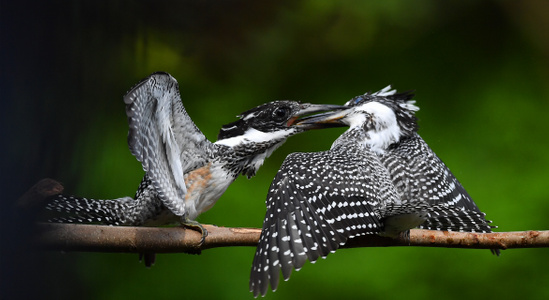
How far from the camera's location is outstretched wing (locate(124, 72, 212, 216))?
0.75m

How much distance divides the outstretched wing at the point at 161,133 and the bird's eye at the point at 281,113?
128 millimetres

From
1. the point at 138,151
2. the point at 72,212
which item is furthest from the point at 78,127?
the point at 72,212

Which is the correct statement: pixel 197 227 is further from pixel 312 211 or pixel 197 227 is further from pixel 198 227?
pixel 312 211

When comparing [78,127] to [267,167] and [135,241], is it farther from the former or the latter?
[267,167]

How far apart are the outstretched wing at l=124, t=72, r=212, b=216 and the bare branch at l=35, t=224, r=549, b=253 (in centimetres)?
4

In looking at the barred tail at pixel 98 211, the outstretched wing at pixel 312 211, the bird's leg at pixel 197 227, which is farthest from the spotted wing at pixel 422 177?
the barred tail at pixel 98 211

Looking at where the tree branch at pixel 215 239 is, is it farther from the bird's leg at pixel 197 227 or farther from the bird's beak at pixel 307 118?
the bird's beak at pixel 307 118

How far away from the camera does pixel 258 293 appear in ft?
2.45

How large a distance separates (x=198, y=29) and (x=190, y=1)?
10 centimetres

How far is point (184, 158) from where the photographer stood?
98 centimetres

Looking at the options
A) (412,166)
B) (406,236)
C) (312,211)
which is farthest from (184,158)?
(412,166)

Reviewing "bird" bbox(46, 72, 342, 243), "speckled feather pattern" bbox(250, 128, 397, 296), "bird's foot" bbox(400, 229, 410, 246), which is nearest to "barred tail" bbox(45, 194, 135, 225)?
"bird" bbox(46, 72, 342, 243)

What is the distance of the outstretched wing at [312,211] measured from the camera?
2.61 feet

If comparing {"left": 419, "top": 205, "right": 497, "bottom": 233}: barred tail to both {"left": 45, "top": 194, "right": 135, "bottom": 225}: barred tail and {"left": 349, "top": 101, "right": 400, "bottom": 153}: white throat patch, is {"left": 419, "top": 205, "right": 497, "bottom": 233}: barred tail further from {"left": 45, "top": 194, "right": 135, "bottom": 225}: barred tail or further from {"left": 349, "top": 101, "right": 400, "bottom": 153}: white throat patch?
{"left": 45, "top": 194, "right": 135, "bottom": 225}: barred tail
